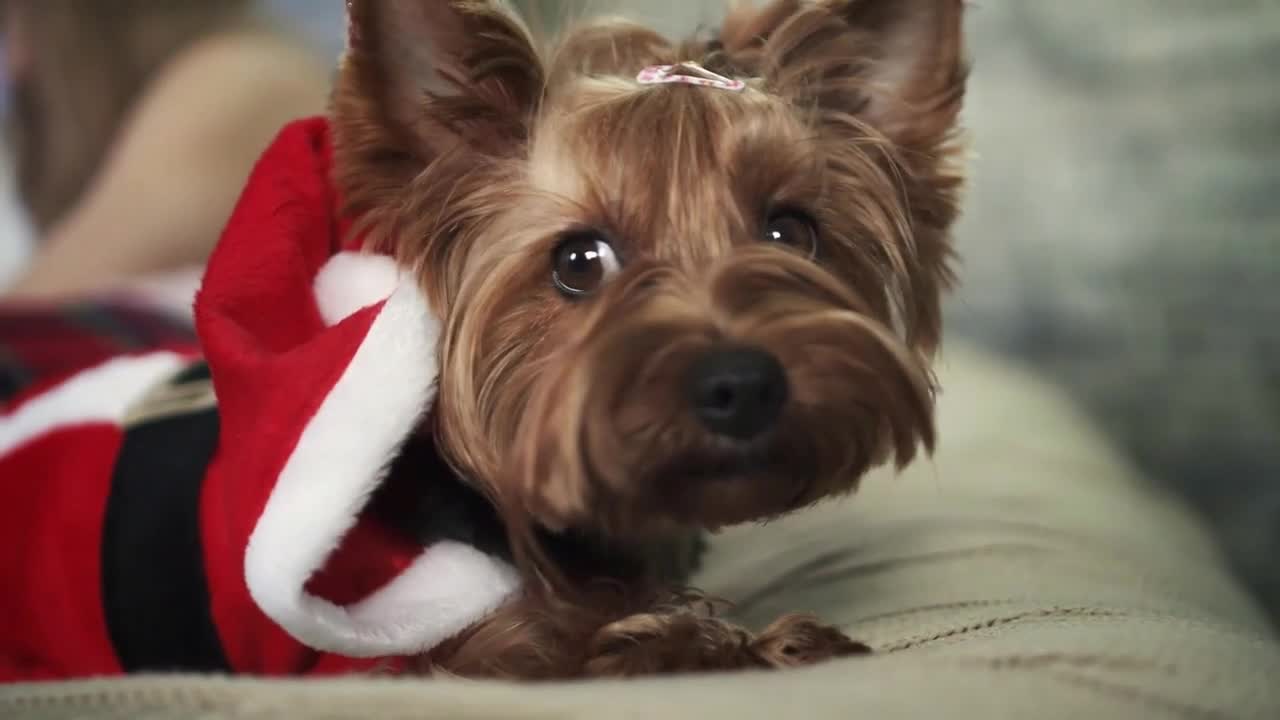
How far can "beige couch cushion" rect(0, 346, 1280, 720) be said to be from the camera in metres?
0.68

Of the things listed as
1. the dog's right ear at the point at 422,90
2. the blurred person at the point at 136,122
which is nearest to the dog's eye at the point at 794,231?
the dog's right ear at the point at 422,90

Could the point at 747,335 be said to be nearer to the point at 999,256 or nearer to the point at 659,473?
the point at 659,473

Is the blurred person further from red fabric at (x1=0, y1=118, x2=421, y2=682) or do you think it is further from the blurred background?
red fabric at (x1=0, y1=118, x2=421, y2=682)

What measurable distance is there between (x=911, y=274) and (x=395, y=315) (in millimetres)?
509

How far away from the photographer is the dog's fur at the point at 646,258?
86cm

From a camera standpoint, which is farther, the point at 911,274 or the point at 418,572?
the point at 911,274

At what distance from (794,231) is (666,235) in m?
0.14

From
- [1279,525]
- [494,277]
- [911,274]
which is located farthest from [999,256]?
[494,277]

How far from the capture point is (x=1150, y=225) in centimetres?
219

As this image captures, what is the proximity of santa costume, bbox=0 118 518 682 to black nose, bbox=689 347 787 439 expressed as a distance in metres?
0.25

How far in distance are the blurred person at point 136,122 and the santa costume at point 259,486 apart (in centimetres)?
77

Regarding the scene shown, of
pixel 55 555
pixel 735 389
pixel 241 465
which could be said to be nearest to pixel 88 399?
pixel 55 555

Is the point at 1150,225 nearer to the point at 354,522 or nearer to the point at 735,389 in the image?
the point at 735,389

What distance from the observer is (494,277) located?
3.22 ft
